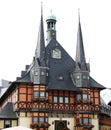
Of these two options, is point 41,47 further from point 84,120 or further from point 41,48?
point 84,120

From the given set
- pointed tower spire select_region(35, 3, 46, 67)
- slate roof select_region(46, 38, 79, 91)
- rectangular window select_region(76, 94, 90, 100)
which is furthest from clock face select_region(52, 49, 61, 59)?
rectangular window select_region(76, 94, 90, 100)

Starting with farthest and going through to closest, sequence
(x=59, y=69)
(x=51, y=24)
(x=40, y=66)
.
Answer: (x=51, y=24)
(x=59, y=69)
(x=40, y=66)

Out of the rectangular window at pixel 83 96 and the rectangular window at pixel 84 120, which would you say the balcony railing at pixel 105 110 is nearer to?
the rectangular window at pixel 83 96

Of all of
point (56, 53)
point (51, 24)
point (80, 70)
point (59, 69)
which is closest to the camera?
point (80, 70)

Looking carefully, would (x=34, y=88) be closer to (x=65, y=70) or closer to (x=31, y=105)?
(x=31, y=105)

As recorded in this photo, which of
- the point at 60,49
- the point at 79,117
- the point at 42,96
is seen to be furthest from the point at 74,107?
the point at 60,49

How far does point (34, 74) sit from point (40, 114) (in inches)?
227

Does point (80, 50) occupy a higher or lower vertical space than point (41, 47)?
lower

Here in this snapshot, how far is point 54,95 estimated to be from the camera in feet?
186

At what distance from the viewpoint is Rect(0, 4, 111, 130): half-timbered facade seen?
5491cm

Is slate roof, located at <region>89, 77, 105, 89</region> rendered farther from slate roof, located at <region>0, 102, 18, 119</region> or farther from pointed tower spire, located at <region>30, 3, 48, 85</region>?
slate roof, located at <region>0, 102, 18, 119</region>

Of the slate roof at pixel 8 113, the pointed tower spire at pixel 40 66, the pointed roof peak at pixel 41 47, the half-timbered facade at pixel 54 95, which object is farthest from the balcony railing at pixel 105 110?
the slate roof at pixel 8 113

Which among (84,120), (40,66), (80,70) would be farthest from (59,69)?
(84,120)

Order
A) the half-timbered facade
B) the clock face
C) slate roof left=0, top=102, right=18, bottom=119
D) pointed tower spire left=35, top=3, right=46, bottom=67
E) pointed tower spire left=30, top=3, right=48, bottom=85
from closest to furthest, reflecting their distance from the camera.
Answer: the half-timbered facade, slate roof left=0, top=102, right=18, bottom=119, pointed tower spire left=30, top=3, right=48, bottom=85, pointed tower spire left=35, top=3, right=46, bottom=67, the clock face
